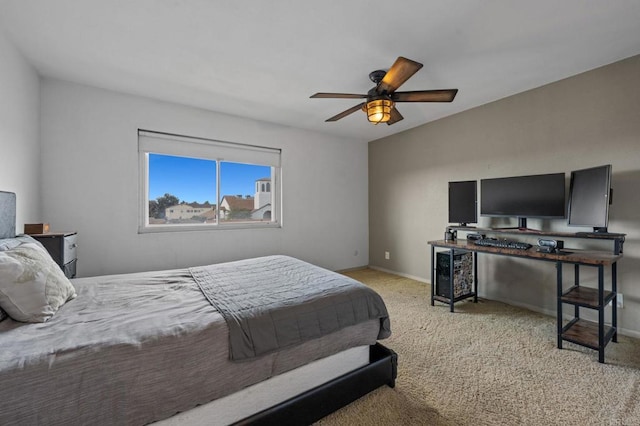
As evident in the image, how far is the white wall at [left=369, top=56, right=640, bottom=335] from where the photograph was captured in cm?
245

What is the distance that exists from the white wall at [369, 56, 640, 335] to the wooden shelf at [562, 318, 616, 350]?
1.32 ft

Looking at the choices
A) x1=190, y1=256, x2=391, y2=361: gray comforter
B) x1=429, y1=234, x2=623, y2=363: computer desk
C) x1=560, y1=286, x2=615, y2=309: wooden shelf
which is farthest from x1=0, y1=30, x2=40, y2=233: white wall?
x1=560, y1=286, x2=615, y2=309: wooden shelf

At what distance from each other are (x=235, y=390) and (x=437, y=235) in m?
3.56

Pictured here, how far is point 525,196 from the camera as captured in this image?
9.64 feet

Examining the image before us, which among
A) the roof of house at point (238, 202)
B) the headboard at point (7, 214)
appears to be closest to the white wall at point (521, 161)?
the roof of house at point (238, 202)

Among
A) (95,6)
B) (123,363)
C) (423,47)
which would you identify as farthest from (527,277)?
(95,6)

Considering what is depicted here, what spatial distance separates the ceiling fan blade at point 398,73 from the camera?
1901mm

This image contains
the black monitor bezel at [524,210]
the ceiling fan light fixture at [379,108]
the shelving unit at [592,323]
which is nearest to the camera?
the shelving unit at [592,323]

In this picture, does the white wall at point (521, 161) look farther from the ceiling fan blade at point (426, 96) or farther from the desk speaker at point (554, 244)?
the ceiling fan blade at point (426, 96)

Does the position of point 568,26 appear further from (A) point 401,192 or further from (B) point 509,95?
(A) point 401,192

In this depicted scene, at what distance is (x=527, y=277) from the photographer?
3107 millimetres

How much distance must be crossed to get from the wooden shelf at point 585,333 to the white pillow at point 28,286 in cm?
356

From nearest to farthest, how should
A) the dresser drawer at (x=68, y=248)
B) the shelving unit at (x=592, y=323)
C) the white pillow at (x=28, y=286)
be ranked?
the white pillow at (x=28, y=286) < the shelving unit at (x=592, y=323) < the dresser drawer at (x=68, y=248)

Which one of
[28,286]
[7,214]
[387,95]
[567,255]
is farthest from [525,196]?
[7,214]
